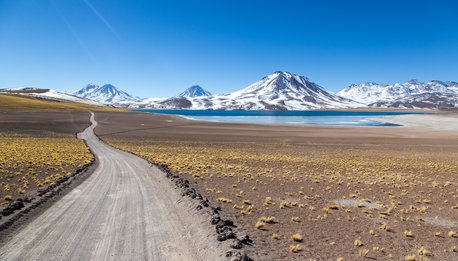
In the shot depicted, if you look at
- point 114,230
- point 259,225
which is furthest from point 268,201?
point 114,230

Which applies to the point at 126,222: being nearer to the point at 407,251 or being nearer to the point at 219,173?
the point at 407,251

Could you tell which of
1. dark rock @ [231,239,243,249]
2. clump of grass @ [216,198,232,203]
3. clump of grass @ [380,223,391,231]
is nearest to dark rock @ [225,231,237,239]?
dark rock @ [231,239,243,249]

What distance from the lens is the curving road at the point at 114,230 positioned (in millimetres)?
11109

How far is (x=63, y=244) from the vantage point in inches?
461

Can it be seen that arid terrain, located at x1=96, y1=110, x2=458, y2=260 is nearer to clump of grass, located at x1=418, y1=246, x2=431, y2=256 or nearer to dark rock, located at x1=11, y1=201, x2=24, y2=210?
clump of grass, located at x1=418, y1=246, x2=431, y2=256

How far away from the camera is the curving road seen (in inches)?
437

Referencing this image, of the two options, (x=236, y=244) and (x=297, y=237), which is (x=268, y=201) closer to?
(x=297, y=237)

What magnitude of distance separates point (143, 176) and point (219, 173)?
23.4 feet

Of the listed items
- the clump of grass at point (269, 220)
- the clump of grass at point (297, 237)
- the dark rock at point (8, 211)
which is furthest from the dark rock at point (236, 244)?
the dark rock at point (8, 211)

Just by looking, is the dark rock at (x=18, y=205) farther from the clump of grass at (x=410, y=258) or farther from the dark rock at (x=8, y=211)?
the clump of grass at (x=410, y=258)

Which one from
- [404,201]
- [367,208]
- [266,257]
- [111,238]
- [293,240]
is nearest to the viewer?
[266,257]

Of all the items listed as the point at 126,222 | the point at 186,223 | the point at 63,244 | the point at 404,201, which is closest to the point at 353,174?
the point at 404,201

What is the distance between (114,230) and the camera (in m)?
13.2

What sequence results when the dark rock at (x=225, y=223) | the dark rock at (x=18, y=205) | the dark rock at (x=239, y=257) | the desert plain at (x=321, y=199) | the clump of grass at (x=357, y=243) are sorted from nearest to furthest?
the dark rock at (x=239, y=257) < the desert plain at (x=321, y=199) < the clump of grass at (x=357, y=243) < the dark rock at (x=225, y=223) < the dark rock at (x=18, y=205)
